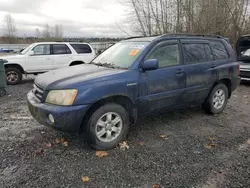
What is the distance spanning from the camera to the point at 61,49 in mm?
9414

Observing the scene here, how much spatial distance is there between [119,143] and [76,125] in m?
0.84

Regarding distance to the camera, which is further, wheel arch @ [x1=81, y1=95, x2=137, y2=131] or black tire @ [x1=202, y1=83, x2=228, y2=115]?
black tire @ [x1=202, y1=83, x2=228, y2=115]

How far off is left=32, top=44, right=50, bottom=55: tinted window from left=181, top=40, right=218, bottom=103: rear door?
22.6 feet

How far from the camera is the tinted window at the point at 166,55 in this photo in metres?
3.68

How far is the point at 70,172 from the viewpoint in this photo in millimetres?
2701

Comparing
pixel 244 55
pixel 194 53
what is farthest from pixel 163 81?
pixel 244 55

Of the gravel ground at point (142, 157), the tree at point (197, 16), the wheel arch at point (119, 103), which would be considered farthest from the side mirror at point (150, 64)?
the tree at point (197, 16)

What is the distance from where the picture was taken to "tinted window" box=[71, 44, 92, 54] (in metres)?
9.66

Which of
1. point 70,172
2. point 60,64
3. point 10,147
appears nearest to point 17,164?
point 10,147

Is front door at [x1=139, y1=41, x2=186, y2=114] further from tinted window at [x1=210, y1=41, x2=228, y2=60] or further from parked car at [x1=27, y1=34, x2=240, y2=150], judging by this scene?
tinted window at [x1=210, y1=41, x2=228, y2=60]

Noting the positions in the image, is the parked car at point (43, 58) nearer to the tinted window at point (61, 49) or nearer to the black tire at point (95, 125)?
the tinted window at point (61, 49)

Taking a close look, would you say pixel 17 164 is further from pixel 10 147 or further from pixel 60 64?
pixel 60 64

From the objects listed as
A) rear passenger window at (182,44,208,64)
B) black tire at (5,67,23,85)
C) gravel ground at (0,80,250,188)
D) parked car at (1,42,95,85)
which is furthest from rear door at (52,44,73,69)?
rear passenger window at (182,44,208,64)

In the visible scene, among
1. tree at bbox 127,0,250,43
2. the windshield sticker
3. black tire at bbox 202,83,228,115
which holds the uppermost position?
tree at bbox 127,0,250,43
